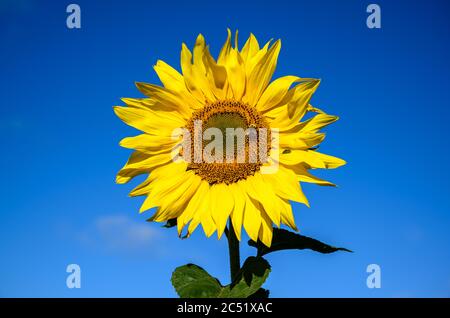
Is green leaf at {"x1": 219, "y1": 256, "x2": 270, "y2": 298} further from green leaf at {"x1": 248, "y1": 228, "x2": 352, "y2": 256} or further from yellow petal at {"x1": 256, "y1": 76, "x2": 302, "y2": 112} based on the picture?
yellow petal at {"x1": 256, "y1": 76, "x2": 302, "y2": 112}

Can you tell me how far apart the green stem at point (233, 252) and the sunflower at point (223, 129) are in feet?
0.16

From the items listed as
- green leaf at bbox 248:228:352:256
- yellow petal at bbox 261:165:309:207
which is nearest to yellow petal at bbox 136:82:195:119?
yellow petal at bbox 261:165:309:207

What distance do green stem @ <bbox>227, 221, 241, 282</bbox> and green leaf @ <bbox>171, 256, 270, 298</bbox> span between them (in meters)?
0.07

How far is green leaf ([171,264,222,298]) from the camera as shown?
2.76 m

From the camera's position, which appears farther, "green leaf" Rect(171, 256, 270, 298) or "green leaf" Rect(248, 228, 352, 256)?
"green leaf" Rect(248, 228, 352, 256)

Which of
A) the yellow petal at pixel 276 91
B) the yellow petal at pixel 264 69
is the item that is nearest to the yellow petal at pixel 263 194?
the yellow petal at pixel 276 91

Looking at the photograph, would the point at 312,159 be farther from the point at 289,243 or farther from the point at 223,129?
the point at 223,129

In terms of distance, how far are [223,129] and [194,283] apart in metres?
1.11

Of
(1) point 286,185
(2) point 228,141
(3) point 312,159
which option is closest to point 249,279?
(1) point 286,185

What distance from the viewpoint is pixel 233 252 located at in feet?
9.40

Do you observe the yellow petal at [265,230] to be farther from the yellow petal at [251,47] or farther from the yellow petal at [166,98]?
the yellow petal at [251,47]

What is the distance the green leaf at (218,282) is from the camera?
2609 mm

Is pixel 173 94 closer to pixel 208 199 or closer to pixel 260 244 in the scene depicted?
pixel 208 199

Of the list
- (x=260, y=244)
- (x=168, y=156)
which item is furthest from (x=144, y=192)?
(x=260, y=244)
